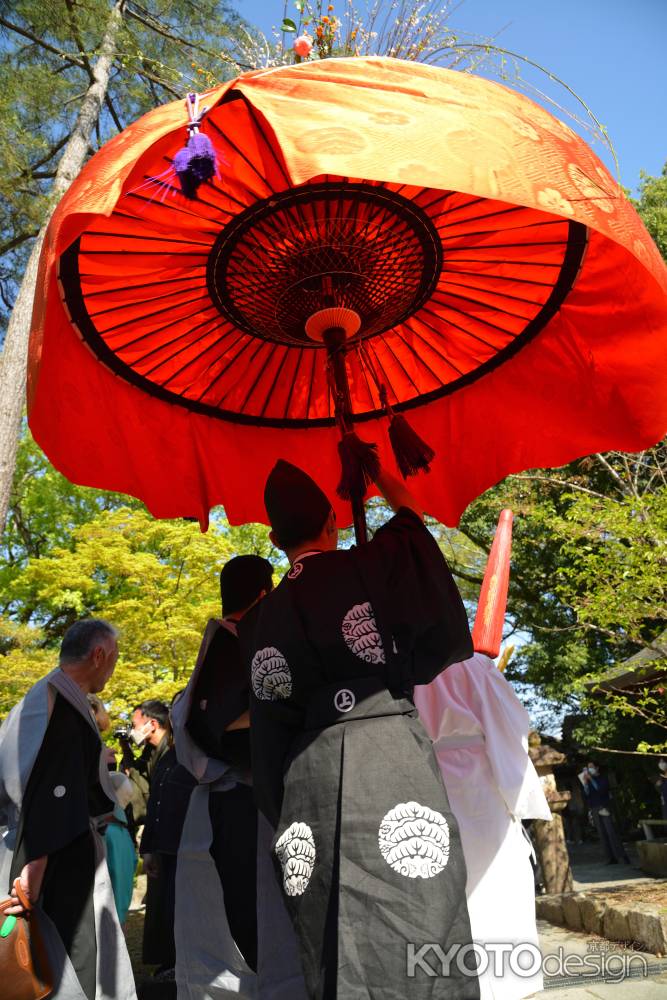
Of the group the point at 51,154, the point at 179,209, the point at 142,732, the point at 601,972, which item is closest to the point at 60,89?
the point at 51,154

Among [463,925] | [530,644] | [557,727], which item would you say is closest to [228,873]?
[463,925]

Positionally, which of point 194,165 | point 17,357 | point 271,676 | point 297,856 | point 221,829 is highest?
point 17,357

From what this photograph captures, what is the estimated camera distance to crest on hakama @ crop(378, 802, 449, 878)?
1.49 metres

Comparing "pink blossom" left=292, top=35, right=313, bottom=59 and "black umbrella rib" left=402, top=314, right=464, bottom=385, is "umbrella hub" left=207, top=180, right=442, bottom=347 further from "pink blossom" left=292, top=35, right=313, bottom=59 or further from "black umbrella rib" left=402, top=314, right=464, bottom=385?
"pink blossom" left=292, top=35, right=313, bottom=59

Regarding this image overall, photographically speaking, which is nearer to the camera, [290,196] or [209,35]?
[290,196]

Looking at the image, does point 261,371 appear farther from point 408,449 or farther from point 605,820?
point 605,820

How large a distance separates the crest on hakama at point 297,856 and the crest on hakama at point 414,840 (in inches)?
6.8

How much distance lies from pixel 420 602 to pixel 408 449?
627mm

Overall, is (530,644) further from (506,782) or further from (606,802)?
(506,782)

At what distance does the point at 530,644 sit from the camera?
1647cm

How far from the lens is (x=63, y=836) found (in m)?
2.43

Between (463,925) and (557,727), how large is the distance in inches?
813

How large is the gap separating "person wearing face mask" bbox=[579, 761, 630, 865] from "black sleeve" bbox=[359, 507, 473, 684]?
1135 cm

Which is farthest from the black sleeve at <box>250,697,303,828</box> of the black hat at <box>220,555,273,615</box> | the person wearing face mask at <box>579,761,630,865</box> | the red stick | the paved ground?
the person wearing face mask at <box>579,761,630,865</box>
